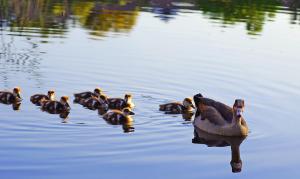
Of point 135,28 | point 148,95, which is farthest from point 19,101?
point 135,28

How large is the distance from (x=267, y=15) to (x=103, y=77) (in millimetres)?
20338

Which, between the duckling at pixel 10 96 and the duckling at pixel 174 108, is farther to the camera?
the duckling at pixel 174 108

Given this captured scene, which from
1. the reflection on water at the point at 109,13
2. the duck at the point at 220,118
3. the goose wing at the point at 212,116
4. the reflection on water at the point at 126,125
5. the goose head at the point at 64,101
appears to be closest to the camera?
the reflection on water at the point at 126,125

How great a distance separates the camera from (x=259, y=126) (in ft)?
52.1

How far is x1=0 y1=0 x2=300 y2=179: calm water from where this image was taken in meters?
12.8

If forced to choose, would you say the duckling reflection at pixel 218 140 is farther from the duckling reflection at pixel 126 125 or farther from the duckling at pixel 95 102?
the duckling at pixel 95 102

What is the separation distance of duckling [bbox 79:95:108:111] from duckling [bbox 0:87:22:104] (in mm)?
1409

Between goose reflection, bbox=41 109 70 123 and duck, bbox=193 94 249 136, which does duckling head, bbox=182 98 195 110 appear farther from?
goose reflection, bbox=41 109 70 123

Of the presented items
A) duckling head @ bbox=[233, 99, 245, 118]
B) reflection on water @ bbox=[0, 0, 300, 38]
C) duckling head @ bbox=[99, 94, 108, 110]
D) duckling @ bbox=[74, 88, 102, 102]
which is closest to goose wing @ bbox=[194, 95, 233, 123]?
duckling head @ bbox=[233, 99, 245, 118]

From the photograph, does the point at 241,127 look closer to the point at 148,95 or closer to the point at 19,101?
the point at 148,95

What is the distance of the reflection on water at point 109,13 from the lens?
28734 millimetres

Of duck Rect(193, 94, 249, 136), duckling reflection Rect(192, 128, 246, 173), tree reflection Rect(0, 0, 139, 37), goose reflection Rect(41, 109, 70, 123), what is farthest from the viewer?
tree reflection Rect(0, 0, 139, 37)

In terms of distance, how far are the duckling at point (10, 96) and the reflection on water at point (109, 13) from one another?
906cm

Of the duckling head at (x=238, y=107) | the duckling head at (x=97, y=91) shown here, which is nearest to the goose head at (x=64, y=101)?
the duckling head at (x=97, y=91)
